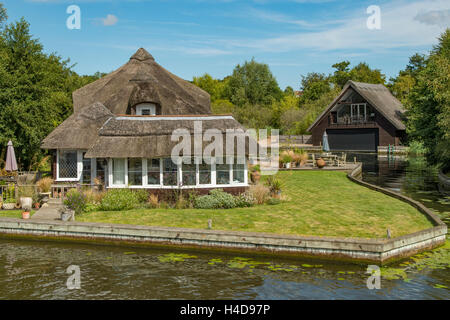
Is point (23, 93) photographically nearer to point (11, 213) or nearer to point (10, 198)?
point (10, 198)

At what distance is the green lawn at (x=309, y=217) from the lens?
1788cm

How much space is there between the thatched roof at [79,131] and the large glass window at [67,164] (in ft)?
3.12

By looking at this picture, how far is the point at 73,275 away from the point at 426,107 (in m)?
35.2

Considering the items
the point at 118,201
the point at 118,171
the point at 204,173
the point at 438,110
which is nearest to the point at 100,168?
the point at 118,171

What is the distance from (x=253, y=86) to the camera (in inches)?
4117

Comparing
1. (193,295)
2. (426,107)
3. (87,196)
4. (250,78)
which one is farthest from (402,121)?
(193,295)

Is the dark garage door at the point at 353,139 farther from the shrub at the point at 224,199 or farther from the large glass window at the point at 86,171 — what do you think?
the large glass window at the point at 86,171

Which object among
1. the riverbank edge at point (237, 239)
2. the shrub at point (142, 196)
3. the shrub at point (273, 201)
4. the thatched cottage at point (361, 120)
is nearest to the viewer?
the riverbank edge at point (237, 239)

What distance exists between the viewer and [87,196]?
2277 cm

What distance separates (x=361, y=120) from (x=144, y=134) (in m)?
53.9

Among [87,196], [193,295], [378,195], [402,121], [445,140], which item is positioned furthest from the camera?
[402,121]

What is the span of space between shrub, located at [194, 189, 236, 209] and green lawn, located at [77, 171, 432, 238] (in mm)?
653

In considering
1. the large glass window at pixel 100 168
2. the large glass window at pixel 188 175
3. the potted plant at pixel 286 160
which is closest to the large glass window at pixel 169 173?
the large glass window at pixel 188 175
